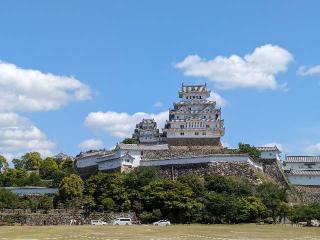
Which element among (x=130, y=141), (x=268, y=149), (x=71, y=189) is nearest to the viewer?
(x=71, y=189)

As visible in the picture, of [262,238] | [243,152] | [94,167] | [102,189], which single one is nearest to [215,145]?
[243,152]

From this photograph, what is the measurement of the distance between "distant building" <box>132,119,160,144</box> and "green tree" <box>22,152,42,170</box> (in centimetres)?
1929

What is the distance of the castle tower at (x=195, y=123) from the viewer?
87750 mm

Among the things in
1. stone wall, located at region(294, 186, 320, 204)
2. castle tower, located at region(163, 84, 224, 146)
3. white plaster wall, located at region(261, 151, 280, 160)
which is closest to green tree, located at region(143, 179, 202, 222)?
stone wall, located at region(294, 186, 320, 204)

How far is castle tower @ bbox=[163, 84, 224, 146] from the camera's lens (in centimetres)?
8775

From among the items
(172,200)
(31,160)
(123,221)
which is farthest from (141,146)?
(31,160)

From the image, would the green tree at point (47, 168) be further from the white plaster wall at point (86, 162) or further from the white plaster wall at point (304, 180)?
the white plaster wall at point (304, 180)

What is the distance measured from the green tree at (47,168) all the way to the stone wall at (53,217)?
2704 centimetres

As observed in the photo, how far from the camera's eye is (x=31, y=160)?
107375 mm

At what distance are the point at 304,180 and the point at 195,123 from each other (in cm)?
1858

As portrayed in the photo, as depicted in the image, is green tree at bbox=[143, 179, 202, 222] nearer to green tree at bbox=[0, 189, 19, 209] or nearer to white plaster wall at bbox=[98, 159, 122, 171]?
white plaster wall at bbox=[98, 159, 122, 171]

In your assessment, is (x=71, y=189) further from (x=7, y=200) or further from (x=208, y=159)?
(x=208, y=159)

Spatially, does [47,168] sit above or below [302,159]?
below

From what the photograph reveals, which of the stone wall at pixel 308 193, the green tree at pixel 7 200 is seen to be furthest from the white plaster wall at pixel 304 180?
the green tree at pixel 7 200
